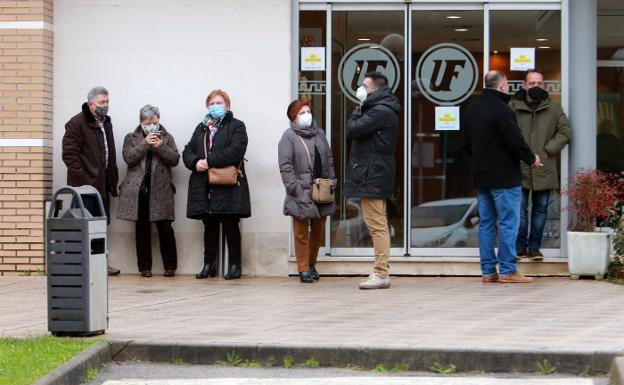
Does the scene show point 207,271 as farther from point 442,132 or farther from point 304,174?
point 442,132

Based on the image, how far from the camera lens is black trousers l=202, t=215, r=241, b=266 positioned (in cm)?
1308

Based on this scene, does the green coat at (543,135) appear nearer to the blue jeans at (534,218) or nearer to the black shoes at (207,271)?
the blue jeans at (534,218)

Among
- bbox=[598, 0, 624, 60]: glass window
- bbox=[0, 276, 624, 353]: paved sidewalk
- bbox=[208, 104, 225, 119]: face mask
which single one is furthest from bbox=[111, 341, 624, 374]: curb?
bbox=[598, 0, 624, 60]: glass window

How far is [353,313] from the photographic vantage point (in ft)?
32.6

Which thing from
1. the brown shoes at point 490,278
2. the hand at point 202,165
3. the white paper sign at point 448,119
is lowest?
the brown shoes at point 490,278

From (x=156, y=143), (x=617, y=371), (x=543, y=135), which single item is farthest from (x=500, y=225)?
(x=617, y=371)

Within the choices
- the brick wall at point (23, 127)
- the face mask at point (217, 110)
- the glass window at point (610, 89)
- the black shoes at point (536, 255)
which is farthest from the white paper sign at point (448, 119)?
the brick wall at point (23, 127)

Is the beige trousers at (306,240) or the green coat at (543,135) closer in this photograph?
the beige trousers at (306,240)

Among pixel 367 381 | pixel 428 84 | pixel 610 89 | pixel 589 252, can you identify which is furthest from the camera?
pixel 610 89

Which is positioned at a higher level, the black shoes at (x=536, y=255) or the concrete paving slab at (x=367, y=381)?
the black shoes at (x=536, y=255)

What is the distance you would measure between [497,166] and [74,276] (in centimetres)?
515

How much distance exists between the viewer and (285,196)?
13320mm

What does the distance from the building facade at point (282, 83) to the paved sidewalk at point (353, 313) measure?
Answer: 636 mm

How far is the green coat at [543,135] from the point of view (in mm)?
13117
